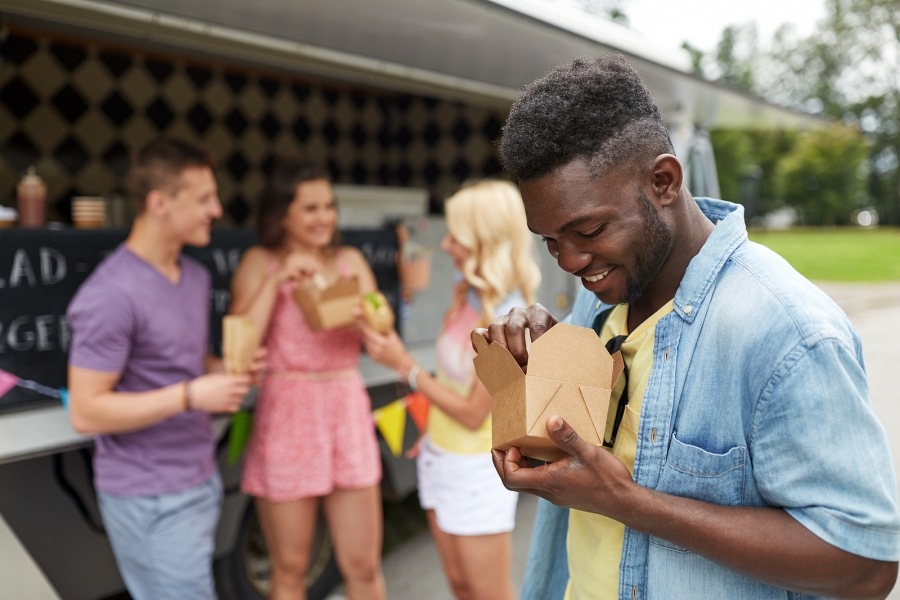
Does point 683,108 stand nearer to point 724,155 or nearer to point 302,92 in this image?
point 302,92

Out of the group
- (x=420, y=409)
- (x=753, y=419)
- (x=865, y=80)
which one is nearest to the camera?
(x=753, y=419)

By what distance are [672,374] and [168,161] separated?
6.01ft

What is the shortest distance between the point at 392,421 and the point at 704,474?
2285 mm

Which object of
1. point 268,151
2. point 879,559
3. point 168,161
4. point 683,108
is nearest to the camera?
point 879,559

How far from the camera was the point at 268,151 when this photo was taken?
20.1 feet

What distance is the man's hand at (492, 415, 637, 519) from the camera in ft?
3.38

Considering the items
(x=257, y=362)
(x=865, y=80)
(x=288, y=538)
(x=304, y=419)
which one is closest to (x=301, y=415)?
(x=304, y=419)

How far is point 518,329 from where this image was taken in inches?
51.4

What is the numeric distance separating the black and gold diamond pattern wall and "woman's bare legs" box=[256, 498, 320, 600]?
3425 millimetres

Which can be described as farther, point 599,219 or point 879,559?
point 599,219

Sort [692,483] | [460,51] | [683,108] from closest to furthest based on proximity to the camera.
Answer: [692,483] < [460,51] < [683,108]

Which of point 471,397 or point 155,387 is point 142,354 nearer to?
point 155,387

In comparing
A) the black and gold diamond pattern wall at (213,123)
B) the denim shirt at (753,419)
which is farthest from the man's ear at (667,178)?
the black and gold diamond pattern wall at (213,123)

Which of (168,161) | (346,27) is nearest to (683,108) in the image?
(346,27)
